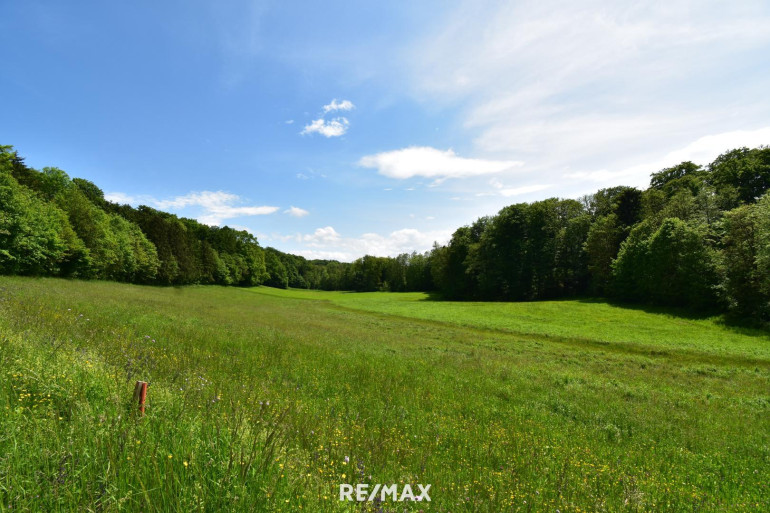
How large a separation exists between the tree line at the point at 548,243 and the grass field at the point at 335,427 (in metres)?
28.0

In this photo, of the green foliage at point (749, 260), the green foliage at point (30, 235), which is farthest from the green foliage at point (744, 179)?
the green foliage at point (30, 235)

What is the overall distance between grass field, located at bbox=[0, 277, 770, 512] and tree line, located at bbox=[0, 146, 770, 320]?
28.0 metres

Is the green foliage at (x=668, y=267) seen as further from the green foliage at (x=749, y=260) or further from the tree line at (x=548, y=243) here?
the green foliage at (x=749, y=260)

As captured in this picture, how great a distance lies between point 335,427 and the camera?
19.5 feet

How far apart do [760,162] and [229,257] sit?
354 ft

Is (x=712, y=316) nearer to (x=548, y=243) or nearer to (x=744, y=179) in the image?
(x=744, y=179)

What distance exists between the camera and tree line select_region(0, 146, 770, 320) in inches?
1265

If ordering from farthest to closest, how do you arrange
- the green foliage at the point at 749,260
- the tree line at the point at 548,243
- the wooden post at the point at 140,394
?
the tree line at the point at 548,243
the green foliage at the point at 749,260
the wooden post at the point at 140,394

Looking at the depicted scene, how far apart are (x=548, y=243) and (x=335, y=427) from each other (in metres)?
66.6

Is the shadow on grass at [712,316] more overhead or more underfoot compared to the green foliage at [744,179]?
more underfoot

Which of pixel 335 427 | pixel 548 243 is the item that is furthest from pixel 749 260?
pixel 335 427

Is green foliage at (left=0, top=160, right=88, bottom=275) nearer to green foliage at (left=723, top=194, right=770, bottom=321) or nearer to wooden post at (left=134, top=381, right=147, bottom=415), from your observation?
wooden post at (left=134, top=381, right=147, bottom=415)

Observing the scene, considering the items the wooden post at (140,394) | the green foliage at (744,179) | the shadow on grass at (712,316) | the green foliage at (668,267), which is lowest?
the shadow on grass at (712,316)

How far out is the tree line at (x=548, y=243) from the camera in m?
32.1
